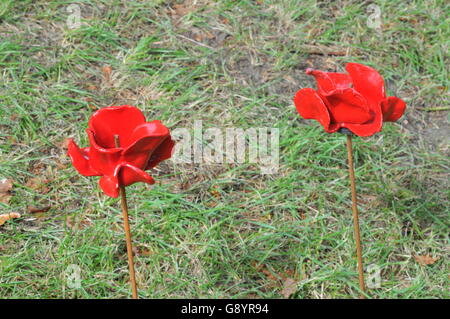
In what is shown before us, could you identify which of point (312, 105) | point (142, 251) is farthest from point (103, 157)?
point (142, 251)

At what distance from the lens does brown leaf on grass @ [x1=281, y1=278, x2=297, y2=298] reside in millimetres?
2731

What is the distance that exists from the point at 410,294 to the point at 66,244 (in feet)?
4.70

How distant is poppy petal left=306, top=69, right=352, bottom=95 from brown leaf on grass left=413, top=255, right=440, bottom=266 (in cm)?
95

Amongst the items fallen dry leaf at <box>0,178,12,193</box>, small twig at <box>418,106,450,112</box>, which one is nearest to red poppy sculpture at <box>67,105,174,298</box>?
fallen dry leaf at <box>0,178,12,193</box>

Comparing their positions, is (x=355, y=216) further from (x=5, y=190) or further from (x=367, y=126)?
(x=5, y=190)

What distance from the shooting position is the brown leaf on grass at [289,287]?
108 inches

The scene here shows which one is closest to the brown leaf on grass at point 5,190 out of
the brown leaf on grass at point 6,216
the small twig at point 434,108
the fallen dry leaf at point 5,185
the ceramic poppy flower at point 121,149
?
the fallen dry leaf at point 5,185

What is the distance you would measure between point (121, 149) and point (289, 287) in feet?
3.50

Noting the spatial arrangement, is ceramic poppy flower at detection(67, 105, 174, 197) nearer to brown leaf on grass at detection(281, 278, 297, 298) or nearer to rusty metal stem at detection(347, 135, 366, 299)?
rusty metal stem at detection(347, 135, 366, 299)

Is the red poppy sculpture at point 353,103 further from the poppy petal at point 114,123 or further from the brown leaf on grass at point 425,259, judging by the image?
the brown leaf on grass at point 425,259

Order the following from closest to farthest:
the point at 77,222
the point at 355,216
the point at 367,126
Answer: the point at 367,126 < the point at 355,216 < the point at 77,222

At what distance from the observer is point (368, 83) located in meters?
2.29

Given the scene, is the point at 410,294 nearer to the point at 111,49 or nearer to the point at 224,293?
the point at 224,293

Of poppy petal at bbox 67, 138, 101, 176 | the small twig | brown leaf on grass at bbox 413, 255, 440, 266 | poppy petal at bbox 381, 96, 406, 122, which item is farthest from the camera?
the small twig
